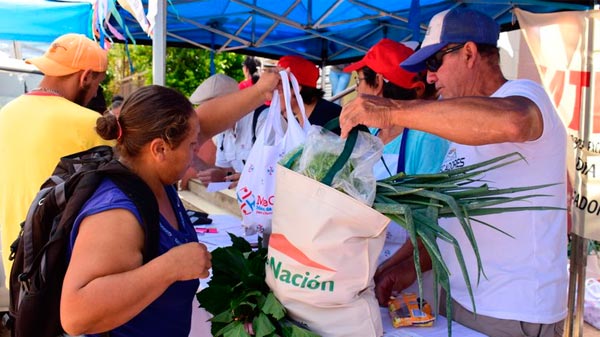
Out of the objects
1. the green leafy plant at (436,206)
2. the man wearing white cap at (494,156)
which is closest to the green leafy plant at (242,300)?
the green leafy plant at (436,206)

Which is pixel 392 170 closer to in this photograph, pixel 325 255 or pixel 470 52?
pixel 470 52

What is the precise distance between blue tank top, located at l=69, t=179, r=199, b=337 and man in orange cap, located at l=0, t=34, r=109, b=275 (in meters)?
0.89

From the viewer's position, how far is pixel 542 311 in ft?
5.29

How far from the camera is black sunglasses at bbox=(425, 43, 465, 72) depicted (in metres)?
1.75

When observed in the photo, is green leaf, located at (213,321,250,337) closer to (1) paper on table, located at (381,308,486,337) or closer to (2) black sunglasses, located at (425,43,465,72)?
(1) paper on table, located at (381,308,486,337)

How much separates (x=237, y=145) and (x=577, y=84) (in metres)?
2.68

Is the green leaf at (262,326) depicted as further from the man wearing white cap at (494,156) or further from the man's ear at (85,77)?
the man's ear at (85,77)

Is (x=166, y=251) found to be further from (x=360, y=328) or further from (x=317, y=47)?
(x=317, y=47)

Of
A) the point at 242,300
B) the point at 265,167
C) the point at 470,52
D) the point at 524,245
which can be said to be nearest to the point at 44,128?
the point at 265,167

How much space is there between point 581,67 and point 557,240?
167cm

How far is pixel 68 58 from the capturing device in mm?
2424

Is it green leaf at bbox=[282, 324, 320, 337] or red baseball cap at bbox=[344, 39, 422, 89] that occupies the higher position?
red baseball cap at bbox=[344, 39, 422, 89]

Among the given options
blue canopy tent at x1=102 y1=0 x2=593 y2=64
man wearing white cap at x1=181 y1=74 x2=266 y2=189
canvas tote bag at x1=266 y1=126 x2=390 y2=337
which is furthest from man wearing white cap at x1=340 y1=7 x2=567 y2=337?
man wearing white cap at x1=181 y1=74 x2=266 y2=189

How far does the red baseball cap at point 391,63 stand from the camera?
2.43 m
